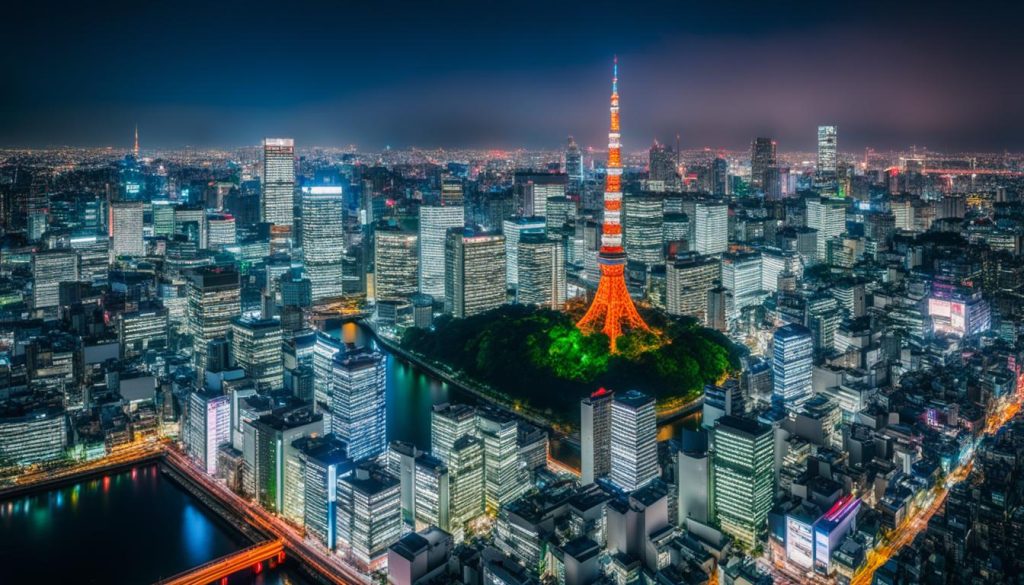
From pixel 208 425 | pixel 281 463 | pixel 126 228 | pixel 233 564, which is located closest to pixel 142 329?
pixel 208 425

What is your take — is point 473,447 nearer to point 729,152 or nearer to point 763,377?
point 763,377

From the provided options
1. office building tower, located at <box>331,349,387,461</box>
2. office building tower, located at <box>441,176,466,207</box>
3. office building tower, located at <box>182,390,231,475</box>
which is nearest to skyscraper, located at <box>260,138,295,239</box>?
office building tower, located at <box>441,176,466,207</box>

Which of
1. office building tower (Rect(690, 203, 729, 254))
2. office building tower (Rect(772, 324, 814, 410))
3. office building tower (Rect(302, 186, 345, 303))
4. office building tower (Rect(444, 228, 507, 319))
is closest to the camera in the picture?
office building tower (Rect(772, 324, 814, 410))

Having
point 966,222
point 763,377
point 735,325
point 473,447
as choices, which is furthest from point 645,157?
point 473,447

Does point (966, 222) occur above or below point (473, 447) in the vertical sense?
above

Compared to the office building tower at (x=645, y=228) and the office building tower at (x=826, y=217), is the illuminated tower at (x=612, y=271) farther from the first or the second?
the office building tower at (x=826, y=217)

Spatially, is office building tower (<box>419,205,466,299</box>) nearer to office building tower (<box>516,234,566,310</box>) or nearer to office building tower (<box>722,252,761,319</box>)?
office building tower (<box>516,234,566,310</box>)
